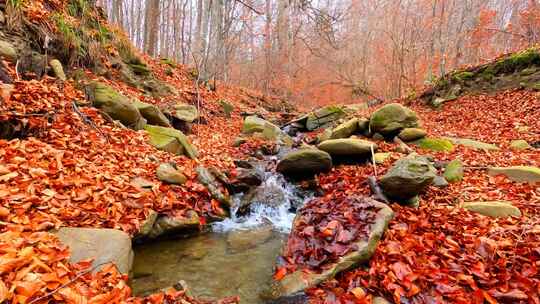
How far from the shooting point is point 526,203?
3906mm

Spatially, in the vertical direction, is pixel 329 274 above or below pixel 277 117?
below

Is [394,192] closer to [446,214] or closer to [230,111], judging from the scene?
[446,214]

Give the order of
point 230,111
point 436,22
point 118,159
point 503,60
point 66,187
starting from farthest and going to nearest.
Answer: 1. point 436,22
2. point 230,111
3. point 503,60
4. point 118,159
5. point 66,187

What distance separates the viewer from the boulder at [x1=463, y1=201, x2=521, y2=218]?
3668mm

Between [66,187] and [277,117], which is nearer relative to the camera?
[66,187]

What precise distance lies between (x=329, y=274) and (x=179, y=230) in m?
2.09

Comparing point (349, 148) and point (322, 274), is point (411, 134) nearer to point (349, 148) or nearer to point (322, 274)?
point (349, 148)

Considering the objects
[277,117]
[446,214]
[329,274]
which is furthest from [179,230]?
[277,117]

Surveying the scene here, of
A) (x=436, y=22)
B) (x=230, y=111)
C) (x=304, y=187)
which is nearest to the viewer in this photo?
(x=304, y=187)

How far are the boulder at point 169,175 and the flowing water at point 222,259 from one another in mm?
904

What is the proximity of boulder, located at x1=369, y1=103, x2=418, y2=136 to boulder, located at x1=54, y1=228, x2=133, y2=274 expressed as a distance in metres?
6.72

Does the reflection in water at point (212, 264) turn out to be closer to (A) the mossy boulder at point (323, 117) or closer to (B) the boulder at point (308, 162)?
(B) the boulder at point (308, 162)

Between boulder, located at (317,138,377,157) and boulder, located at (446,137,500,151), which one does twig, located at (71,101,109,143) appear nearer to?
boulder, located at (317,138,377,157)

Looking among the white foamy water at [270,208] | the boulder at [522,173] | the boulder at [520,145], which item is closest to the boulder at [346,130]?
the white foamy water at [270,208]
